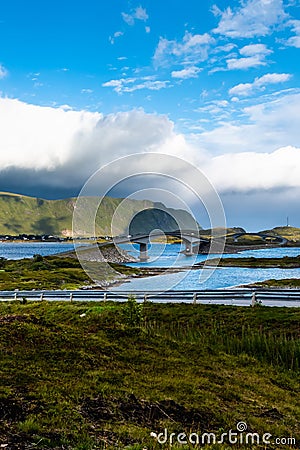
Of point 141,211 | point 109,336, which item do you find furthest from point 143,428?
point 141,211

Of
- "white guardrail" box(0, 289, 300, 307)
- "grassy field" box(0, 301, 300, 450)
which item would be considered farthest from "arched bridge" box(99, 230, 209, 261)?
"grassy field" box(0, 301, 300, 450)

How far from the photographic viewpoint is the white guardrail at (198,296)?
2547 centimetres

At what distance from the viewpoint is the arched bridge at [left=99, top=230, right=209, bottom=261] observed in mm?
29359

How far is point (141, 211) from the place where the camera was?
75.4 ft

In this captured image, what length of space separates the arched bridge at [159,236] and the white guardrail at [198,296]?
351 centimetres

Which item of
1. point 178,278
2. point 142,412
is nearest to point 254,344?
point 142,412

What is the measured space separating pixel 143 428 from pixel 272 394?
190 inches

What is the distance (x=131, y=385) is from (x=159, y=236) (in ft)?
65.1

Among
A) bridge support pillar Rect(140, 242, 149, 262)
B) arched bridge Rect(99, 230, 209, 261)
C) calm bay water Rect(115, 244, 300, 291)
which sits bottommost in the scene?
calm bay water Rect(115, 244, 300, 291)

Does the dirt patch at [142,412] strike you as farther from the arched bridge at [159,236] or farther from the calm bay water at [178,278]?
the calm bay water at [178,278]

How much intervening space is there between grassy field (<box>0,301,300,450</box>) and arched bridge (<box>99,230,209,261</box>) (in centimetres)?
1102

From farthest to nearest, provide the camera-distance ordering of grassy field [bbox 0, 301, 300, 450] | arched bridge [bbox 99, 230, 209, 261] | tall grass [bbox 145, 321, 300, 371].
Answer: arched bridge [bbox 99, 230, 209, 261]
tall grass [bbox 145, 321, 300, 371]
grassy field [bbox 0, 301, 300, 450]

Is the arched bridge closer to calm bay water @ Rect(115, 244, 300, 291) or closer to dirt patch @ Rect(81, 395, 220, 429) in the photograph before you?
calm bay water @ Rect(115, 244, 300, 291)

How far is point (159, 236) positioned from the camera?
30.0 m
